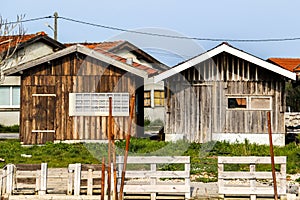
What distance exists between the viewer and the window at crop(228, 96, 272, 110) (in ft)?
60.4

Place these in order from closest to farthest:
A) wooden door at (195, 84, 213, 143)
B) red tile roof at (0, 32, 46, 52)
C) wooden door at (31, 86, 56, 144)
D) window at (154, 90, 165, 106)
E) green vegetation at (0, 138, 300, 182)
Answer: green vegetation at (0, 138, 300, 182), red tile roof at (0, 32, 46, 52), wooden door at (195, 84, 213, 143), wooden door at (31, 86, 56, 144), window at (154, 90, 165, 106)

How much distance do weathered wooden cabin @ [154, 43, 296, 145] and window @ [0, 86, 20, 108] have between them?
9.08 m

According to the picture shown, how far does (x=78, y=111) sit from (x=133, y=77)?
2.38 metres

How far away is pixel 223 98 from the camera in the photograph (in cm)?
1864

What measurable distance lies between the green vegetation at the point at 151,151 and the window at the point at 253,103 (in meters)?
1.32

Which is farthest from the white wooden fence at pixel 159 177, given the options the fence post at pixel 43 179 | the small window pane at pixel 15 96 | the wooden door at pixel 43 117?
the small window pane at pixel 15 96

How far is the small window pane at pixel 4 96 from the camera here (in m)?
24.9

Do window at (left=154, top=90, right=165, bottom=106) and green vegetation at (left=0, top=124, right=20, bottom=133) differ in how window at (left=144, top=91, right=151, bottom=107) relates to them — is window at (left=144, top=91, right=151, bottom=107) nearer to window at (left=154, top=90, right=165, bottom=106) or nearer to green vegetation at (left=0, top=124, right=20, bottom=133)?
window at (left=154, top=90, right=165, bottom=106)

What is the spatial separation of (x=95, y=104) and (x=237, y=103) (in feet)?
16.9

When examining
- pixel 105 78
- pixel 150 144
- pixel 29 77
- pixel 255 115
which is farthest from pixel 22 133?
pixel 255 115

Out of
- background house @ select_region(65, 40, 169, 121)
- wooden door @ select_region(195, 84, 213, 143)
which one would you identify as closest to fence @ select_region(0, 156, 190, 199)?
wooden door @ select_region(195, 84, 213, 143)

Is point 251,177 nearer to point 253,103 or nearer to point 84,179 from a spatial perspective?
point 84,179

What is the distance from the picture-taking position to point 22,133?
1952 centimetres

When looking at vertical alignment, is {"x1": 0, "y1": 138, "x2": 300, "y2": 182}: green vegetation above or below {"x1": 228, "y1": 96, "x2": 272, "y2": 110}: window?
below
